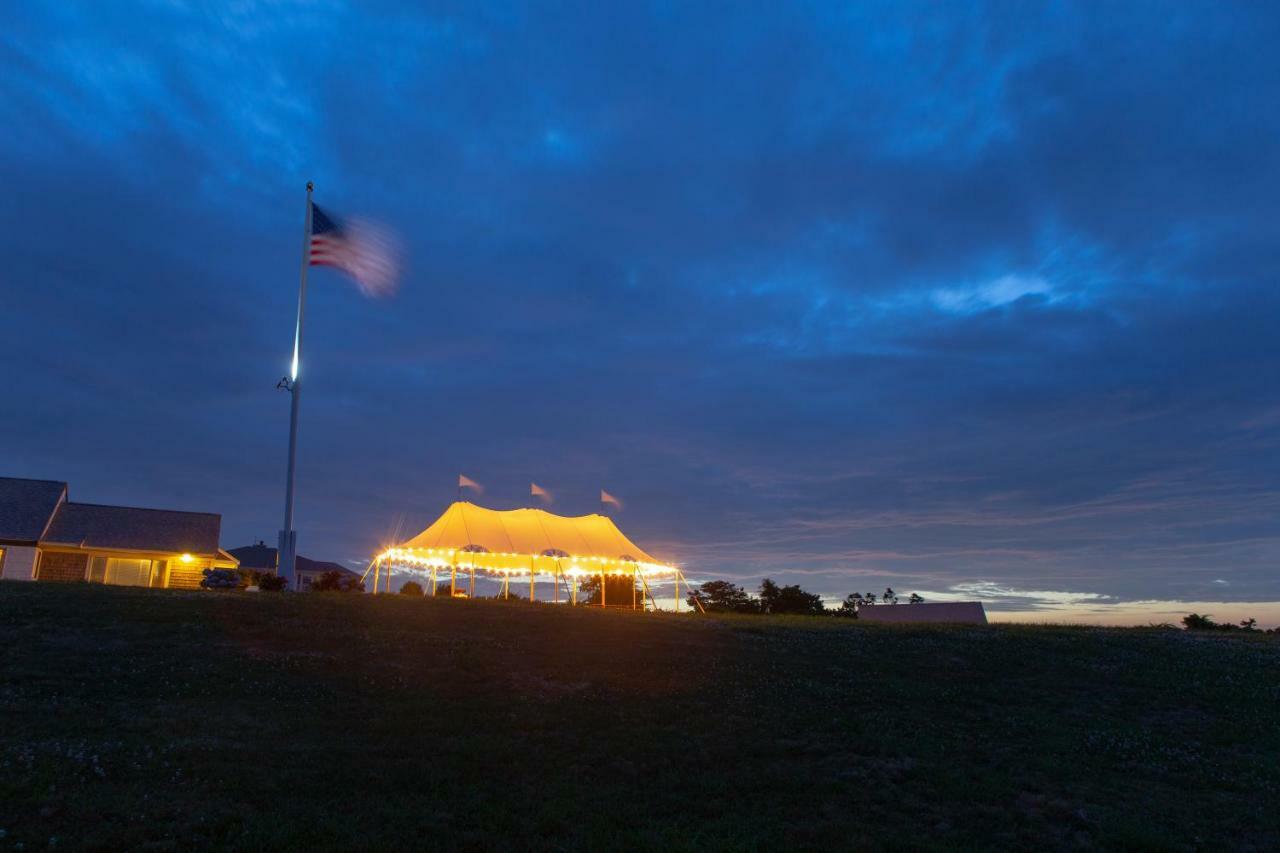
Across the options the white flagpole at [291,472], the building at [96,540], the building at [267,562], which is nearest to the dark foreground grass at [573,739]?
the white flagpole at [291,472]

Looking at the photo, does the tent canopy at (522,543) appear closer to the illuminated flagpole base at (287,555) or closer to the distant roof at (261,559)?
the illuminated flagpole base at (287,555)

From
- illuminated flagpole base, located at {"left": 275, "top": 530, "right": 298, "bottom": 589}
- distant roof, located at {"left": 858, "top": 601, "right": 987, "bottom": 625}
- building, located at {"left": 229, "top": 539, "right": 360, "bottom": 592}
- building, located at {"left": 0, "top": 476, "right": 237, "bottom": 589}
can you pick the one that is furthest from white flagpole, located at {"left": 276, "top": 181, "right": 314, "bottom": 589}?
building, located at {"left": 229, "top": 539, "right": 360, "bottom": 592}

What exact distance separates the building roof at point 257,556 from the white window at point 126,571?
30.0 m

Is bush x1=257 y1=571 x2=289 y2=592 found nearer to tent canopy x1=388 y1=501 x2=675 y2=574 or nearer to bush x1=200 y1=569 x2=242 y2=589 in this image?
bush x1=200 y1=569 x2=242 y2=589

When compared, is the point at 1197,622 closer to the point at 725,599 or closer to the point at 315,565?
the point at 725,599

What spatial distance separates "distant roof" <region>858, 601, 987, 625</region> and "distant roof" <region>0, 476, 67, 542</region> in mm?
42163

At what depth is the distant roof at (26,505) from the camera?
1504 inches

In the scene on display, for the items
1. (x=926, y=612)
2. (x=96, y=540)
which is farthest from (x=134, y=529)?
(x=926, y=612)

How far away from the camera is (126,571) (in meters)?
41.8

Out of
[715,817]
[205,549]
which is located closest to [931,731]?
[715,817]

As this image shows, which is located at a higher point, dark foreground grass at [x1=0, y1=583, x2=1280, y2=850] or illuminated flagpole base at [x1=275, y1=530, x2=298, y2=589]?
illuminated flagpole base at [x1=275, y1=530, x2=298, y2=589]

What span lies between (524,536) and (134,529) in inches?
793

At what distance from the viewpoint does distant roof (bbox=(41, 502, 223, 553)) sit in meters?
40.3

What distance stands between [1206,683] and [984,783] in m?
12.7
